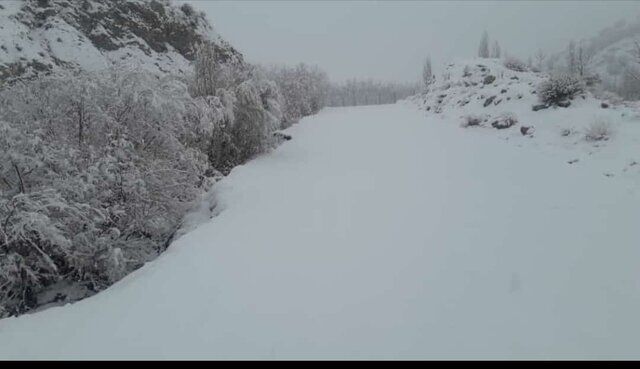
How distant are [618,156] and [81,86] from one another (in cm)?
1130

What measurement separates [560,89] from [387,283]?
12733 mm

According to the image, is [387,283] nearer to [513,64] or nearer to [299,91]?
[513,64]

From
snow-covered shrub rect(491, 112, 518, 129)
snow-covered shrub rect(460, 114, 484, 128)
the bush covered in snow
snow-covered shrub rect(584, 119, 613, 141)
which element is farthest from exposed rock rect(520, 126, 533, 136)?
the bush covered in snow

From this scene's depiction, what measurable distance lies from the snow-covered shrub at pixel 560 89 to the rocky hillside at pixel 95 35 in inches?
465

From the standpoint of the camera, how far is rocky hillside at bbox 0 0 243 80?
15586 millimetres

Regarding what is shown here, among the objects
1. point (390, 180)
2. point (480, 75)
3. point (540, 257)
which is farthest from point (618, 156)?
point (480, 75)

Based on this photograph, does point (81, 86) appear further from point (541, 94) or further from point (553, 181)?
point (541, 94)

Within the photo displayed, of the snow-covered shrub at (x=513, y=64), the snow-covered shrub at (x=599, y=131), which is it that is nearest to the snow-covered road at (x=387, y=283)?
the snow-covered shrub at (x=599, y=131)

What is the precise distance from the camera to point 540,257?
508cm

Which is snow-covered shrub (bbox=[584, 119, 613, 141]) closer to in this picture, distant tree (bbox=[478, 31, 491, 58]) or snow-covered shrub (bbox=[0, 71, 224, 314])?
snow-covered shrub (bbox=[0, 71, 224, 314])

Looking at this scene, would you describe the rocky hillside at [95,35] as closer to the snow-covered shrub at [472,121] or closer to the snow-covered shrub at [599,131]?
the snow-covered shrub at [472,121]

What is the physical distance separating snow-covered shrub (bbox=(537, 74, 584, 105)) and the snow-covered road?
675 centimetres

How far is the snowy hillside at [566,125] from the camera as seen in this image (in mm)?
9039

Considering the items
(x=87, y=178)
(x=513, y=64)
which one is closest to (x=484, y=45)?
(x=513, y=64)
